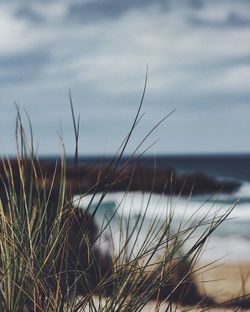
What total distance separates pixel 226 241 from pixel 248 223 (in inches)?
98.8

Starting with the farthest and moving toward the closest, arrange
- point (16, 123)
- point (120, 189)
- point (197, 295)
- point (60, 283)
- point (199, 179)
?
point (199, 179), point (120, 189), point (197, 295), point (16, 123), point (60, 283)

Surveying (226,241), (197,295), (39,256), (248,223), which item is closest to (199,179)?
(248,223)

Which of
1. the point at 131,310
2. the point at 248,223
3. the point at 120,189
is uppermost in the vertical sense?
the point at 131,310

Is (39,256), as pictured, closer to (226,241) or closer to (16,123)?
(16,123)

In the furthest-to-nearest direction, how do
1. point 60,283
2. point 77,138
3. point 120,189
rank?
point 120,189, point 60,283, point 77,138

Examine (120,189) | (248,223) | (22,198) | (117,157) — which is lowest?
(248,223)

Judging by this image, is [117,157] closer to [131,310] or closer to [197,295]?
[131,310]

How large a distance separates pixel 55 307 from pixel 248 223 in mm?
14991

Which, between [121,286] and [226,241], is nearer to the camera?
[121,286]

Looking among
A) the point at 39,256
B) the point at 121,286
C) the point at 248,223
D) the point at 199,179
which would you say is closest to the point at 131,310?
the point at 121,286

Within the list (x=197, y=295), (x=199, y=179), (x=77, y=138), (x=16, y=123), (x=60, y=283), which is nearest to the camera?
(x=77, y=138)

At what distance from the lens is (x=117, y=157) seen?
204 cm

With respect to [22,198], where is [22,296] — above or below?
below

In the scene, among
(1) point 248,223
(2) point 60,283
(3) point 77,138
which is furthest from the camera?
(1) point 248,223
